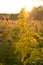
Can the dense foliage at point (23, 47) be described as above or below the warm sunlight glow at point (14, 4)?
below

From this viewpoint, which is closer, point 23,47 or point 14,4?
point 23,47

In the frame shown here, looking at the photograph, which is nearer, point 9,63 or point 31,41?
point 31,41

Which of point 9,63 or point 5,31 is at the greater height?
point 5,31

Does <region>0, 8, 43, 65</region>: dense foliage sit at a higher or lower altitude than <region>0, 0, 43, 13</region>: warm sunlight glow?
lower

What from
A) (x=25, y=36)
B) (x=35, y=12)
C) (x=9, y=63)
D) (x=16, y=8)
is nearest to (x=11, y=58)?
(x=9, y=63)

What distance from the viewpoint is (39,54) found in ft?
12.8

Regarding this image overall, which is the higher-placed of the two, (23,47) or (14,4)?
(14,4)

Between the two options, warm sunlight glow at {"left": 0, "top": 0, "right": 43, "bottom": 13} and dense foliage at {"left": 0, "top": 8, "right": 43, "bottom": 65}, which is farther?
warm sunlight glow at {"left": 0, "top": 0, "right": 43, "bottom": 13}

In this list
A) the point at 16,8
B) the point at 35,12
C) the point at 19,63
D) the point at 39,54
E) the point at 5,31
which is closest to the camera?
the point at 39,54

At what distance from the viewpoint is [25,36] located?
3.99 m

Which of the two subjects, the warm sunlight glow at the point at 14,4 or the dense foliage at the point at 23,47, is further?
the warm sunlight glow at the point at 14,4

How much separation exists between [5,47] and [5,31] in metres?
0.57

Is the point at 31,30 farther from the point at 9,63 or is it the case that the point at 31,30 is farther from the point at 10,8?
the point at 10,8

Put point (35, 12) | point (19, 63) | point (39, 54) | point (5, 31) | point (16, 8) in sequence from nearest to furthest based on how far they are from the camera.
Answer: point (39, 54) < point (19, 63) < point (5, 31) < point (35, 12) < point (16, 8)
